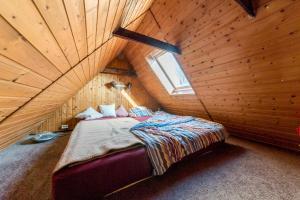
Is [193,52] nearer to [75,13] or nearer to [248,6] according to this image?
[248,6]

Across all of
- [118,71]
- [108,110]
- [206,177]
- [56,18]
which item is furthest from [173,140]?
[118,71]

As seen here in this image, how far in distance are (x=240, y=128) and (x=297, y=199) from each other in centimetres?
170

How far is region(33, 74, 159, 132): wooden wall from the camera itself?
3837mm

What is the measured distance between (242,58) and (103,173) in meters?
2.15

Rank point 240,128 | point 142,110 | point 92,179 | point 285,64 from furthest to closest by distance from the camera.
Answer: point 142,110, point 240,128, point 285,64, point 92,179

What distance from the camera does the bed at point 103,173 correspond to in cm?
123

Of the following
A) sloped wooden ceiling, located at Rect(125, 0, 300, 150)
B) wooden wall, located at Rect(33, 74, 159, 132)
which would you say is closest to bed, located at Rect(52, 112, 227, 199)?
sloped wooden ceiling, located at Rect(125, 0, 300, 150)

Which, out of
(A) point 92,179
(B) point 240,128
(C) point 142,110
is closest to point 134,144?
(A) point 92,179

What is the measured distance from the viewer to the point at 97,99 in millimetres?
4320

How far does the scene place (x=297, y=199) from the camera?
134 centimetres

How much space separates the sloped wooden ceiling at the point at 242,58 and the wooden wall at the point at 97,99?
6.74 ft

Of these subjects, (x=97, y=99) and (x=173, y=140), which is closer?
(x=173, y=140)

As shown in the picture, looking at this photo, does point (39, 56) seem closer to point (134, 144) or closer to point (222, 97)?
point (134, 144)

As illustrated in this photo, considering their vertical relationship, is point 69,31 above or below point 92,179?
above
